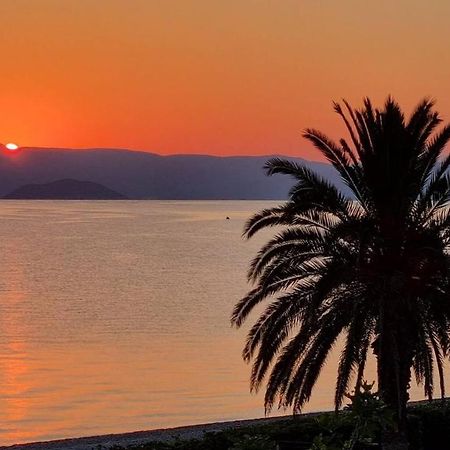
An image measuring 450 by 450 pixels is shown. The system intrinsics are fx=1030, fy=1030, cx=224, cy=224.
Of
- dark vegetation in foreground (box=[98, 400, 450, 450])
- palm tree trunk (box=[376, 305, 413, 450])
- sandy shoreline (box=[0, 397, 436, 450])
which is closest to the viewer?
dark vegetation in foreground (box=[98, 400, 450, 450])

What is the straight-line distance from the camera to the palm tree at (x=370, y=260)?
1783cm

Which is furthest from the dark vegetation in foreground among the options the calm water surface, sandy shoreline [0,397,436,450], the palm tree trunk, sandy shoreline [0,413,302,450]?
the calm water surface

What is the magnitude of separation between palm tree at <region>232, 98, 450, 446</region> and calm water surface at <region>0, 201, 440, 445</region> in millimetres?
14384

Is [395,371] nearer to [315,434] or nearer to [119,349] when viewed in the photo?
[315,434]

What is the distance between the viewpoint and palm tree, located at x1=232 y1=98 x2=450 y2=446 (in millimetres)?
17828

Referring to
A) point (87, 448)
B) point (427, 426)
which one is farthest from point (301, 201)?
point (87, 448)

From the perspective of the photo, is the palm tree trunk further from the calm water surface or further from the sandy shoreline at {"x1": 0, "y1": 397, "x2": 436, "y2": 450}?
the calm water surface

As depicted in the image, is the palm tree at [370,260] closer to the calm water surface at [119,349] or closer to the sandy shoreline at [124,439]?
the sandy shoreline at [124,439]

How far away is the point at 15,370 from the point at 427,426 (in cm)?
2610

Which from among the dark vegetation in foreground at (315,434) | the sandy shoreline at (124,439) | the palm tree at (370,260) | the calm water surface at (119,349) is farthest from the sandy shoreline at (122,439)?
the palm tree at (370,260)

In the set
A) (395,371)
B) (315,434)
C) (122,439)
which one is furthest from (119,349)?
(395,371)

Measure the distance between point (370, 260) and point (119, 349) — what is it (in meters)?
34.1

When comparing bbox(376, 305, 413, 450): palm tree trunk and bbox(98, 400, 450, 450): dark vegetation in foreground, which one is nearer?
bbox(98, 400, 450, 450): dark vegetation in foreground

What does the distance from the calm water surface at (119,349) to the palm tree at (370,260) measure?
14.4 meters
